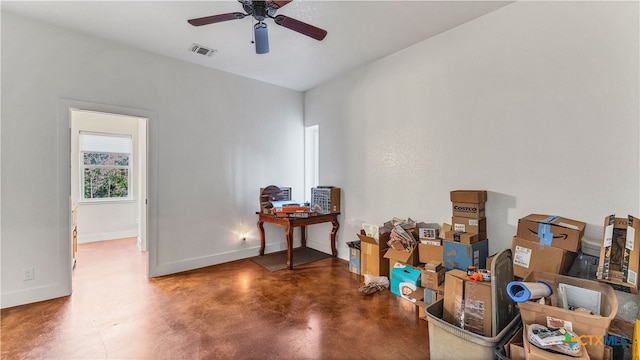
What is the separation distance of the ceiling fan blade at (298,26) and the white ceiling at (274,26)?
372 mm

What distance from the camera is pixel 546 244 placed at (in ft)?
6.84

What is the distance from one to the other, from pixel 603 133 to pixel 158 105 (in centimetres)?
447

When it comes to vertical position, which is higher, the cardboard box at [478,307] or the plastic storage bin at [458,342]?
the cardboard box at [478,307]

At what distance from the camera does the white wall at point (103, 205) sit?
5.36m

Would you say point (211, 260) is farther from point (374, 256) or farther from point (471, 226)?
point (471, 226)

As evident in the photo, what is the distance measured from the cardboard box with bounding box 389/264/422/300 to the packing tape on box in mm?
1165

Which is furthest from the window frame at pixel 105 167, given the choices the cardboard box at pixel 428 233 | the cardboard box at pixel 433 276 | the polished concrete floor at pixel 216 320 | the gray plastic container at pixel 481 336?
the gray plastic container at pixel 481 336

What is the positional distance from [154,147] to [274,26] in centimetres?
209

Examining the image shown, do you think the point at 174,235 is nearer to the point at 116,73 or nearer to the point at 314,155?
the point at 116,73

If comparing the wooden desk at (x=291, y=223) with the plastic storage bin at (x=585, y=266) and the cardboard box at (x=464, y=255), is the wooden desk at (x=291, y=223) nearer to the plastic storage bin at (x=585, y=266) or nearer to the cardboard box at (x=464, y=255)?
the cardboard box at (x=464, y=255)

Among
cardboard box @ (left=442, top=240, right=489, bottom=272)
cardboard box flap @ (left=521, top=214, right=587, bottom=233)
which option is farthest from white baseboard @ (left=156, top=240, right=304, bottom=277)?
cardboard box flap @ (left=521, top=214, right=587, bottom=233)

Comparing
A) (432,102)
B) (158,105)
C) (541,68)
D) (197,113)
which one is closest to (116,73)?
(158,105)

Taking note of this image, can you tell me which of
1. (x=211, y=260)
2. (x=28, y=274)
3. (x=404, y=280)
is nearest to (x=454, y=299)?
(x=404, y=280)

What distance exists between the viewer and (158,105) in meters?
3.58
